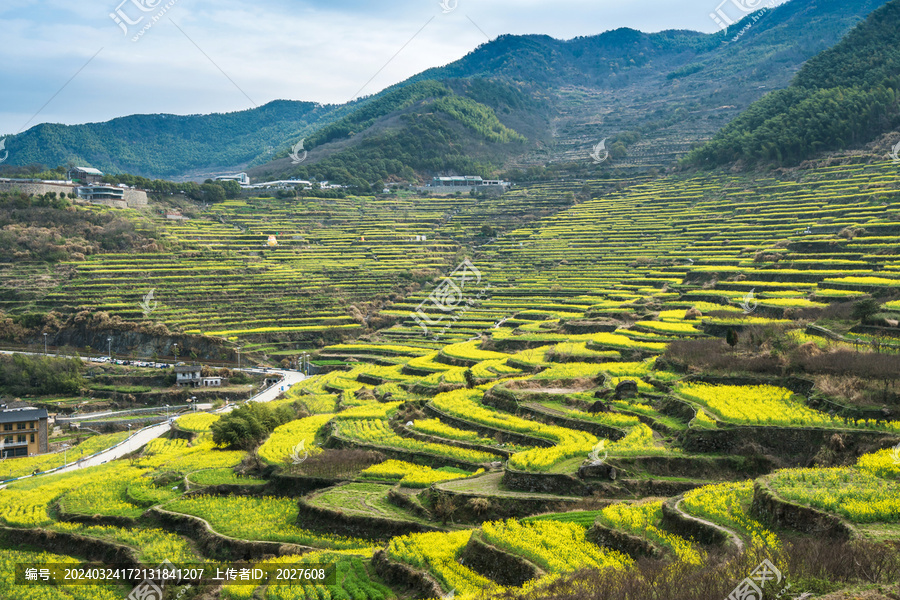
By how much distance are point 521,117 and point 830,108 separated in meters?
69.3

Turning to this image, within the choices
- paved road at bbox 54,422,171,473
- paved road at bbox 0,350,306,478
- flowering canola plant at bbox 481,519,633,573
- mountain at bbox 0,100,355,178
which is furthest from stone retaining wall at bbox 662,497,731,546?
mountain at bbox 0,100,355,178

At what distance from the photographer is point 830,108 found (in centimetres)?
6562

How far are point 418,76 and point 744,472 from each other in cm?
18398

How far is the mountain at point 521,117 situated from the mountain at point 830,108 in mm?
14074

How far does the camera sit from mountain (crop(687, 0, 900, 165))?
64062 mm

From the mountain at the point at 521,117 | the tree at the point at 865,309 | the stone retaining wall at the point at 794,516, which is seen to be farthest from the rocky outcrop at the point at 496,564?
the mountain at the point at 521,117

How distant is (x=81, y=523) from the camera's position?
21.2 metres

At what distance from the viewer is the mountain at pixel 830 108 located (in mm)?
64062

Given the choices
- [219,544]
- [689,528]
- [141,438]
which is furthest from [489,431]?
[141,438]

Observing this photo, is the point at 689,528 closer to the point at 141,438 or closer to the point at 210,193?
the point at 141,438

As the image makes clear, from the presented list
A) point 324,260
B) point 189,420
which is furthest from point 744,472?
point 324,260

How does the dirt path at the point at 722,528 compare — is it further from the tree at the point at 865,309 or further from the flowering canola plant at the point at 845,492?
the tree at the point at 865,309

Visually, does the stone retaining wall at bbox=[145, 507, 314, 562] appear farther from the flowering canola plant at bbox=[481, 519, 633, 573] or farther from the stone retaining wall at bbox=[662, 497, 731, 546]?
the stone retaining wall at bbox=[662, 497, 731, 546]

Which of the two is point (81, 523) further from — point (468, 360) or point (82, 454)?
point (468, 360)
